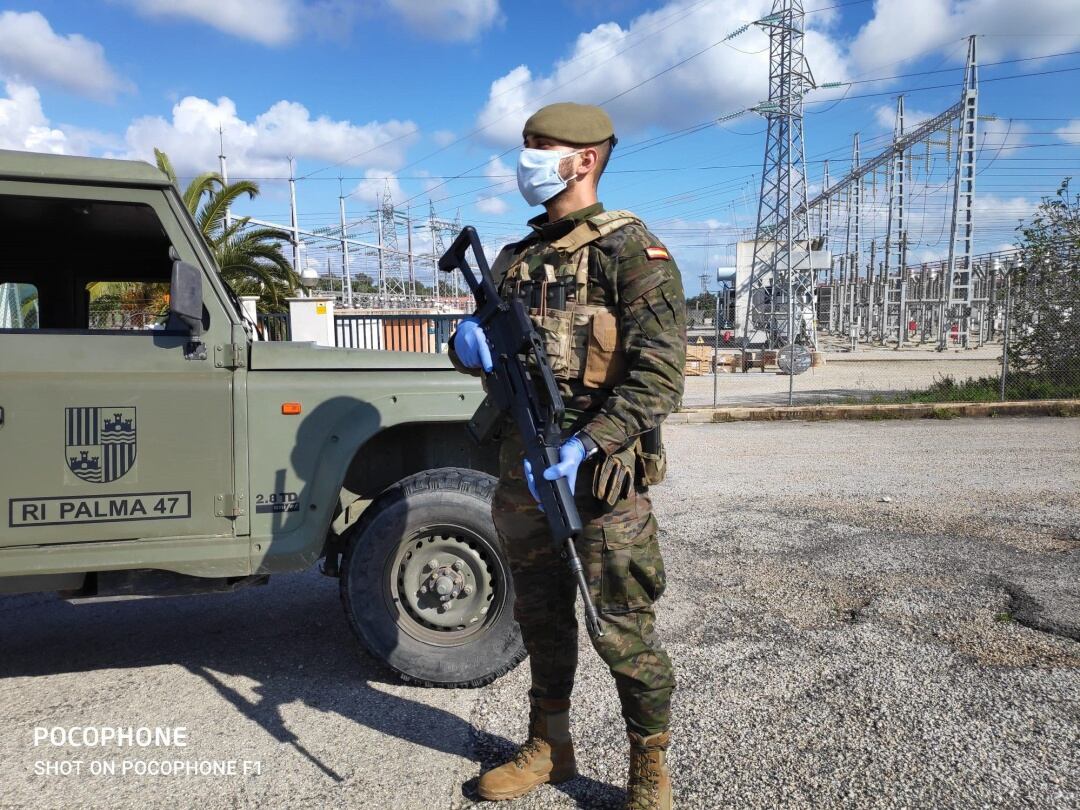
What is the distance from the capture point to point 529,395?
2.18m

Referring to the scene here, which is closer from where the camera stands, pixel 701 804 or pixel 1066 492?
pixel 701 804

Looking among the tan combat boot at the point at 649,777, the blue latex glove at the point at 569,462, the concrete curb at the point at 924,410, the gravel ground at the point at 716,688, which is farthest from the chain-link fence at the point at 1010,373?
the blue latex glove at the point at 569,462

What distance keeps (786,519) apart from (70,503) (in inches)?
175

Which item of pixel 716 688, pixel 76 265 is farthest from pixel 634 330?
pixel 76 265

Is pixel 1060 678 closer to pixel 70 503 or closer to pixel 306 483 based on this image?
pixel 306 483

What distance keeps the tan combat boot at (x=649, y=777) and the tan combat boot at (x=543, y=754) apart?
28 cm

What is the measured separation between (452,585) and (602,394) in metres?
1.28

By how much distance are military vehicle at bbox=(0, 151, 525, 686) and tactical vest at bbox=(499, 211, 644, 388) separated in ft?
3.49

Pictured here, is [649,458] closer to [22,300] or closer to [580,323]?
[580,323]


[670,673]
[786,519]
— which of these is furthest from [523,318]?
[786,519]

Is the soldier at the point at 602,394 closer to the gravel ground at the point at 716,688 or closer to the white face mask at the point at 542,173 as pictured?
the white face mask at the point at 542,173

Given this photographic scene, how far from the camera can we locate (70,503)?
2.77 metres

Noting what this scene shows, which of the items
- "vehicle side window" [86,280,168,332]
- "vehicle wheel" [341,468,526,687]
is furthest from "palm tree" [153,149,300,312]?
"vehicle wheel" [341,468,526,687]

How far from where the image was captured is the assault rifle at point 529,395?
2059mm
